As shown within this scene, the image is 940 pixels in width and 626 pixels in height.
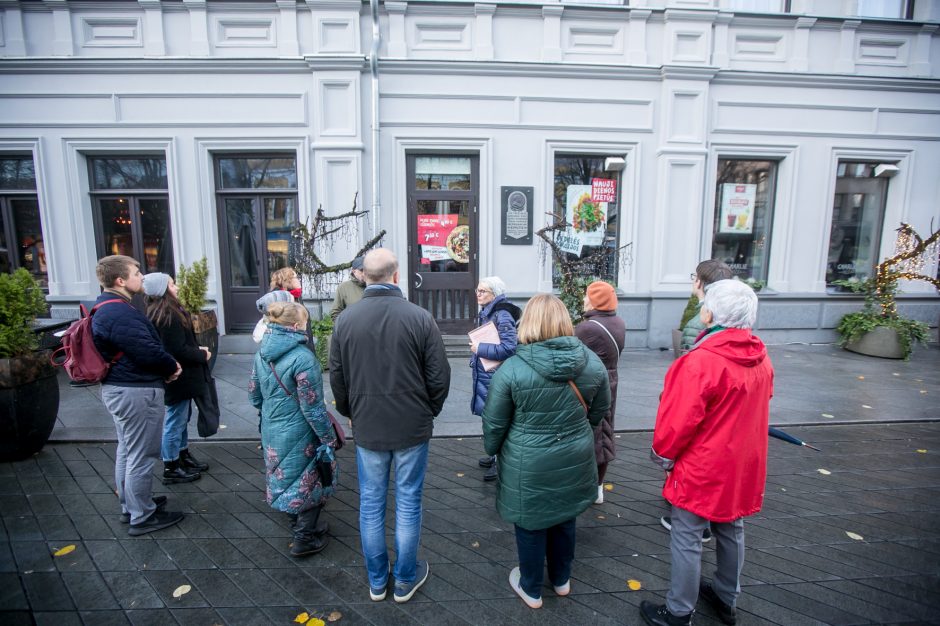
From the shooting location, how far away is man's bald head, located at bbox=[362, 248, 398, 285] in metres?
2.39

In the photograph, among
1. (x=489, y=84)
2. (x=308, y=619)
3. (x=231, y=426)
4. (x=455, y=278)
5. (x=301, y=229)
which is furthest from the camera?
(x=455, y=278)

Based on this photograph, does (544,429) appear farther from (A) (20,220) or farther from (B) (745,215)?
(A) (20,220)

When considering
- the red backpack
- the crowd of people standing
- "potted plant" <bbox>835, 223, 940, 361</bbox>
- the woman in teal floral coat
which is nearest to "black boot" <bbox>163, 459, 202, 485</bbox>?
the crowd of people standing

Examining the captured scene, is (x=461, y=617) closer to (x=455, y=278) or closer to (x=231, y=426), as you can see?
(x=231, y=426)

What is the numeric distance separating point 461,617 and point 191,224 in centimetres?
778

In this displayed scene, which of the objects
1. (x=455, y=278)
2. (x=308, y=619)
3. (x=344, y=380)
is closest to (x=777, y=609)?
(x=308, y=619)

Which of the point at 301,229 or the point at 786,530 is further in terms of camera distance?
the point at 301,229

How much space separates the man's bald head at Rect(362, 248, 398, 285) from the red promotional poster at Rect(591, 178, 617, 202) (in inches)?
261

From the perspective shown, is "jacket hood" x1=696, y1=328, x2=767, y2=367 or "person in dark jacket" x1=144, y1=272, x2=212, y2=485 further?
"person in dark jacket" x1=144, y1=272, x2=212, y2=485

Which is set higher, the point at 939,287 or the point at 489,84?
the point at 489,84

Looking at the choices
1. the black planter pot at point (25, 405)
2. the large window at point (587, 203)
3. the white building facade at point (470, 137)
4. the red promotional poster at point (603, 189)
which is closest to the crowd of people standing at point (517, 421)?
the black planter pot at point (25, 405)

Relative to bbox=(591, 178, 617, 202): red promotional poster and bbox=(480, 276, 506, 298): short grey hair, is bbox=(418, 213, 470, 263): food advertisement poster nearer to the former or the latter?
bbox=(591, 178, 617, 202): red promotional poster

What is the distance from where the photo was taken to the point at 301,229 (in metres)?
6.81

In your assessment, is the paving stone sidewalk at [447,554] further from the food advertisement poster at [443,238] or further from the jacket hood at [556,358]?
the food advertisement poster at [443,238]
